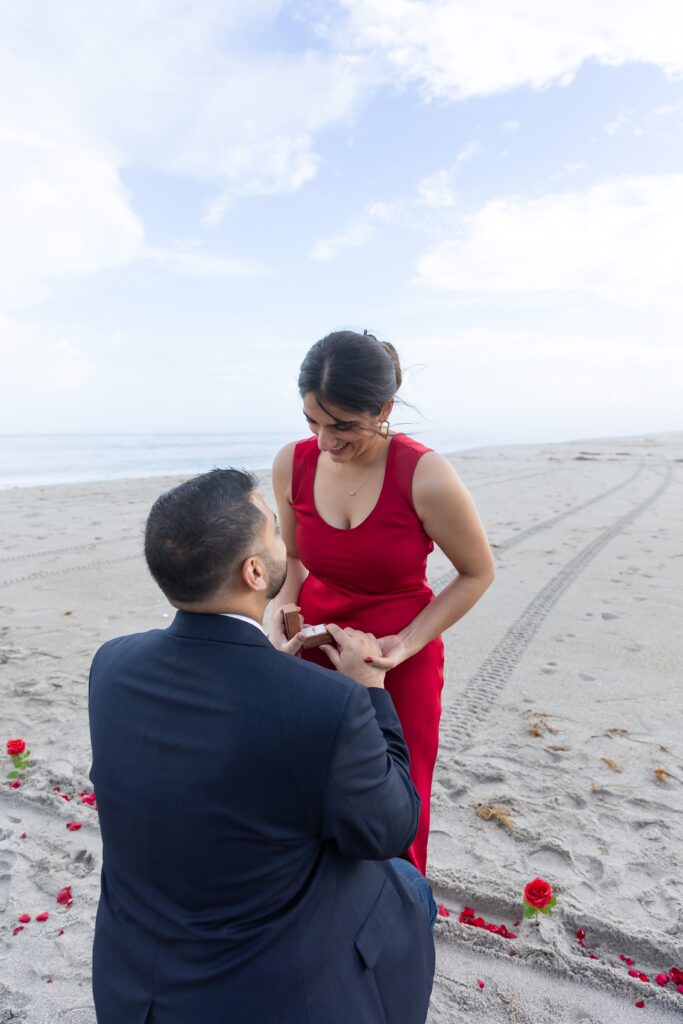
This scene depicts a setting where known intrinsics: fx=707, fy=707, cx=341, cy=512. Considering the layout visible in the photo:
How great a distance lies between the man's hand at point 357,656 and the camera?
1.88 m

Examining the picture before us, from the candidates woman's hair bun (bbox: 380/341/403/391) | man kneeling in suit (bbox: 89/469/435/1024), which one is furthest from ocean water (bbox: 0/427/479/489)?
man kneeling in suit (bbox: 89/469/435/1024)

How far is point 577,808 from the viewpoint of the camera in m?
3.35

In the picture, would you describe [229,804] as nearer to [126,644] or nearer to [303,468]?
[126,644]

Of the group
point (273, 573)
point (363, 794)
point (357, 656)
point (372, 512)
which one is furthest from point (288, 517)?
point (363, 794)

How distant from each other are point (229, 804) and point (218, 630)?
0.33m

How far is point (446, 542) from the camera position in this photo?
2.38m

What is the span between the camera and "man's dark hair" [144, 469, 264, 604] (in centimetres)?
147

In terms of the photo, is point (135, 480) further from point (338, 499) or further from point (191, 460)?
point (338, 499)

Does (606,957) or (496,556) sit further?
(496,556)

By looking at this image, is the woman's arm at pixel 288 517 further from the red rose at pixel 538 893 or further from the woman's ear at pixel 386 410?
the red rose at pixel 538 893

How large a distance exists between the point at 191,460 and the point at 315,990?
31.7 metres

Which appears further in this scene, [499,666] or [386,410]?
[499,666]

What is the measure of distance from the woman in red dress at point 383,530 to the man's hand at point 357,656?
0.25 meters

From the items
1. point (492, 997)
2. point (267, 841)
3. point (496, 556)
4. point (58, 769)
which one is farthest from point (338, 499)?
point (496, 556)
